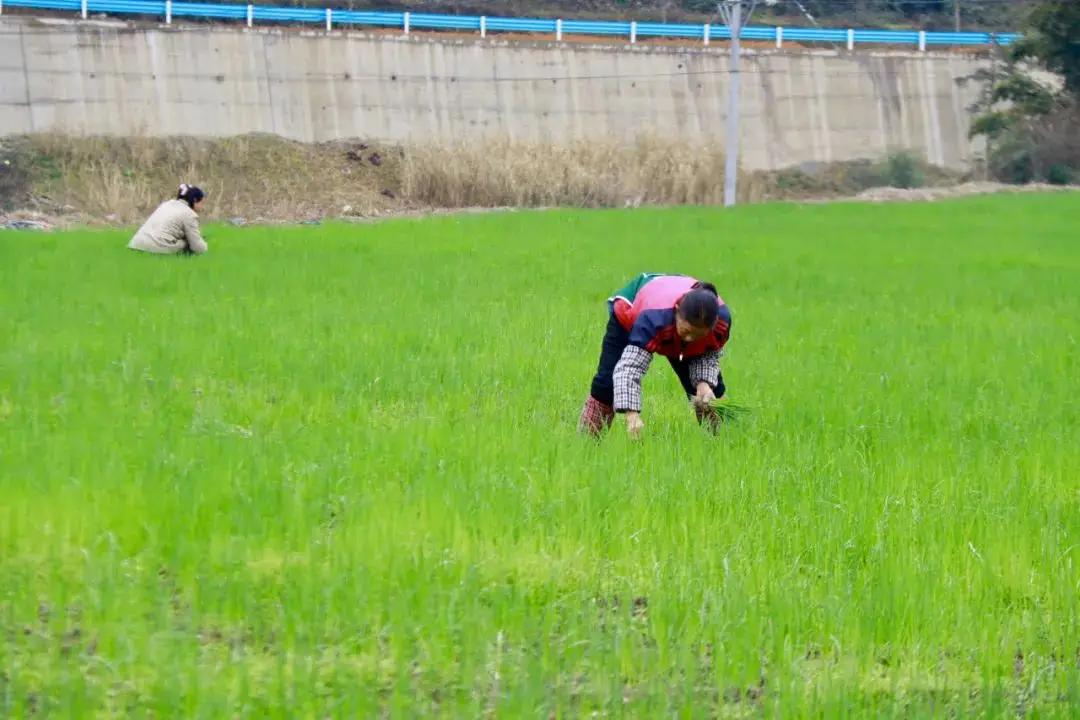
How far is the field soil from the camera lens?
29703 mm

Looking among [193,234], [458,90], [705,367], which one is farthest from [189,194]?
[458,90]

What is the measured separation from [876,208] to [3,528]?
79.8 feet

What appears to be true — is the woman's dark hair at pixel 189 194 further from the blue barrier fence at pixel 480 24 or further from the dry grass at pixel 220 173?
the blue barrier fence at pixel 480 24

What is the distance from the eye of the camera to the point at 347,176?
34469mm

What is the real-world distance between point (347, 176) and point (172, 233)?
68.3 feet

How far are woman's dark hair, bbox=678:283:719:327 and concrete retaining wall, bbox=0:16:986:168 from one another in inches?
1163

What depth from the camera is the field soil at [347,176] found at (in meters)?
29.7

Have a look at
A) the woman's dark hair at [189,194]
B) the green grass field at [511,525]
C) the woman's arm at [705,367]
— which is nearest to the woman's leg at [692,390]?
the woman's arm at [705,367]

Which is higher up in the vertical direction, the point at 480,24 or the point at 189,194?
the point at 480,24

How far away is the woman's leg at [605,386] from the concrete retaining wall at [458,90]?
28.7 meters

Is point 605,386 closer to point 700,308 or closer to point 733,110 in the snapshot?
point 700,308

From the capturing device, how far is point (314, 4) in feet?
138

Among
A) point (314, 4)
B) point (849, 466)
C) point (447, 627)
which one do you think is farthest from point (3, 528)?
point (314, 4)

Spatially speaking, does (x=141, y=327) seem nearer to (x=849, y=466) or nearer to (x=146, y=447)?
(x=146, y=447)
